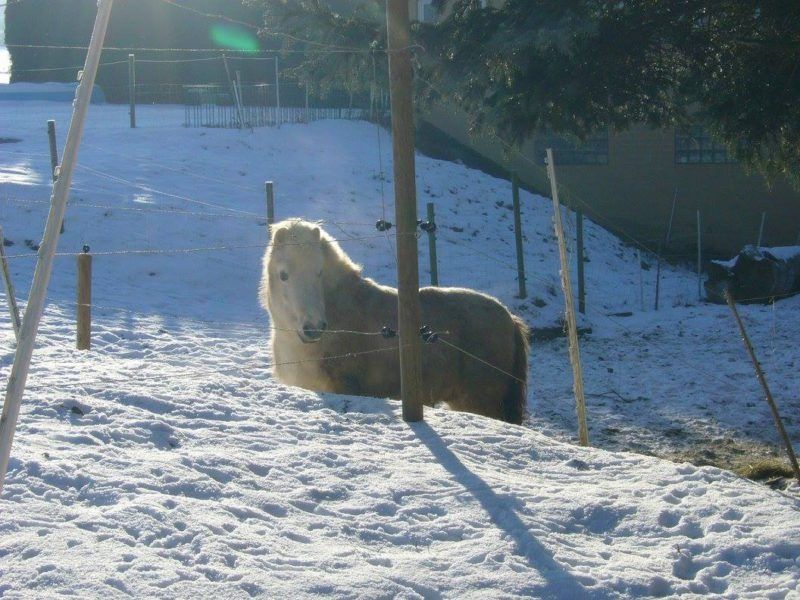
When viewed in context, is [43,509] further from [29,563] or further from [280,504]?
[280,504]

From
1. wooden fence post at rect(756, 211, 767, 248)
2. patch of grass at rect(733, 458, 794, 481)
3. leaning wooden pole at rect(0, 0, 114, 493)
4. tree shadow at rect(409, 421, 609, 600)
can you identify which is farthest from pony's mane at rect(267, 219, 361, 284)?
wooden fence post at rect(756, 211, 767, 248)

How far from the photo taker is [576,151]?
75.2ft

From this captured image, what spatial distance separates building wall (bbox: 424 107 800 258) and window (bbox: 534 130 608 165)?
19cm

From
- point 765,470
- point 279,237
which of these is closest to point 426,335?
point 279,237

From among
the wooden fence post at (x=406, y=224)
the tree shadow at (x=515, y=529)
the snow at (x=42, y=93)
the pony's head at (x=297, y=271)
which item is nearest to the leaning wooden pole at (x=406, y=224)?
the wooden fence post at (x=406, y=224)

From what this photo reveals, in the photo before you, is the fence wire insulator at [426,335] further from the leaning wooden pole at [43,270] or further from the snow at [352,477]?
the leaning wooden pole at [43,270]

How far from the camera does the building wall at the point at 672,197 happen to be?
21.3m

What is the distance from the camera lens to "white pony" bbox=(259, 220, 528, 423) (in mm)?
7562

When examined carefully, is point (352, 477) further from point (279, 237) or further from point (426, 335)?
point (279, 237)

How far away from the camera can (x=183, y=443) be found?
586 cm

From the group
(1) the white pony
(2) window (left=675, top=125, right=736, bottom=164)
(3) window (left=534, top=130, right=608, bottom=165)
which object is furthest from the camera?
(3) window (left=534, top=130, right=608, bottom=165)

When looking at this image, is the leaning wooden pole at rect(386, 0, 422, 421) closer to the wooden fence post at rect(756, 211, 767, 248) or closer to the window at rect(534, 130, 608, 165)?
the wooden fence post at rect(756, 211, 767, 248)

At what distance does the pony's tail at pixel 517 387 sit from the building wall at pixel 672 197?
13115mm

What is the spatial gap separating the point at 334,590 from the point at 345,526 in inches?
32.1
